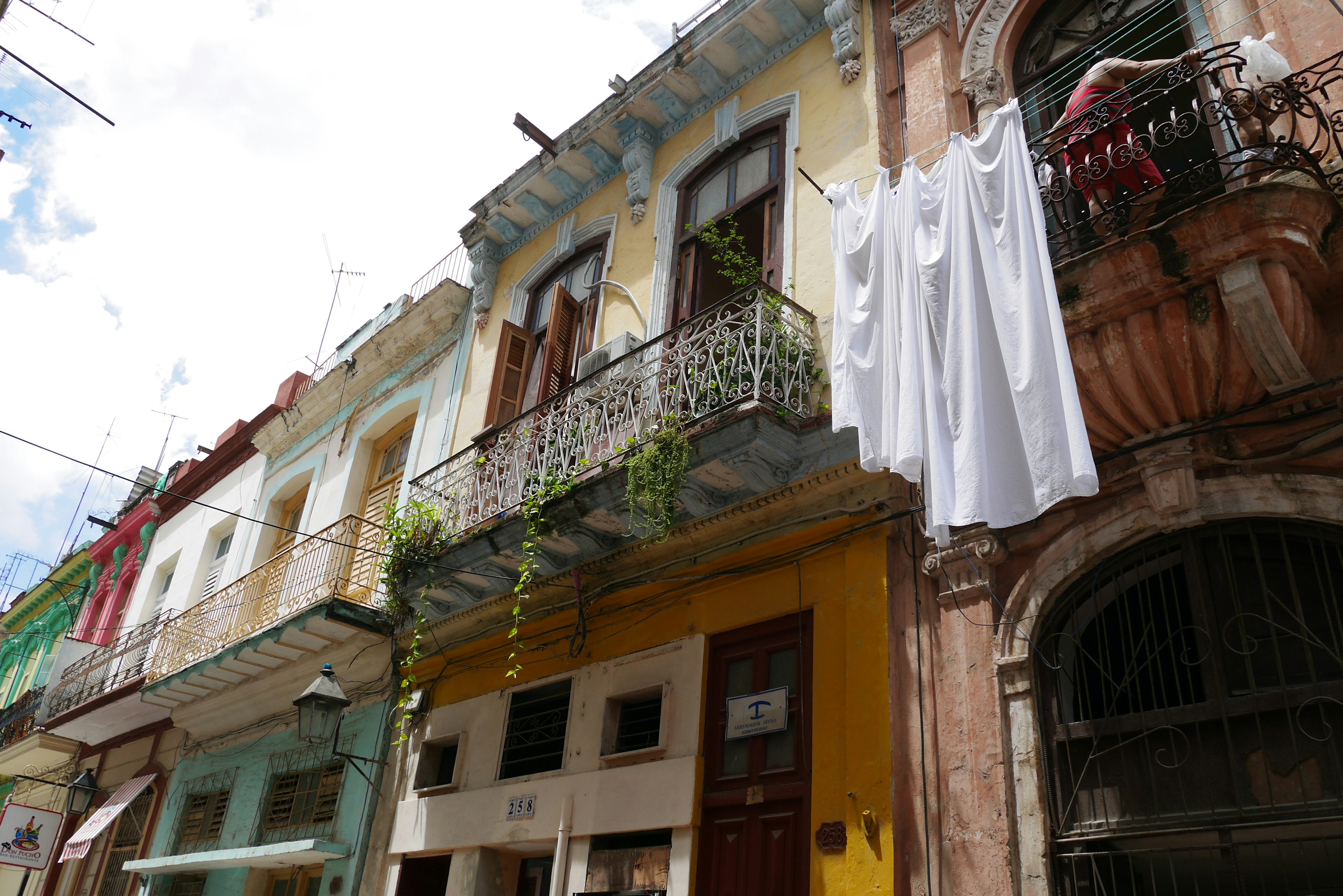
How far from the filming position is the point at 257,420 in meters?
16.4

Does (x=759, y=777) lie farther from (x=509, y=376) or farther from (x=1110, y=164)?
(x=509, y=376)

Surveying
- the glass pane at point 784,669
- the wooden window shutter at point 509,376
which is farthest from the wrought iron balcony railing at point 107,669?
the glass pane at point 784,669

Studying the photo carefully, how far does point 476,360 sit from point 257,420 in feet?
21.3

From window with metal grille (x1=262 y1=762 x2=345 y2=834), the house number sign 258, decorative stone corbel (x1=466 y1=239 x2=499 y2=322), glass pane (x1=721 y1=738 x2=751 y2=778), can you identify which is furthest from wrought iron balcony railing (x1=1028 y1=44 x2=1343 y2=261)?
window with metal grille (x1=262 y1=762 x2=345 y2=834)

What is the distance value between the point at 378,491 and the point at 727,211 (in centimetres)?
624

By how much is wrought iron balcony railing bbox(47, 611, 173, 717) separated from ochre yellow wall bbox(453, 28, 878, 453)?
640 centimetres

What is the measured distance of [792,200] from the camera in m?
8.51

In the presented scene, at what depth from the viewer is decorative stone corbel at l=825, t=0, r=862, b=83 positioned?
28.1ft

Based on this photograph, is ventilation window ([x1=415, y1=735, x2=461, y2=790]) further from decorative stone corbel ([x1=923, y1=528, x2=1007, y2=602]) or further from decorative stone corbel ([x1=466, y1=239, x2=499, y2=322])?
decorative stone corbel ([x1=466, y1=239, x2=499, y2=322])

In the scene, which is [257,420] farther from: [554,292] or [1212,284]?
[1212,284]

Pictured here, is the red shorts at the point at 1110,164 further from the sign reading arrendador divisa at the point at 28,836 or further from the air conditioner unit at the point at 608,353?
the sign reading arrendador divisa at the point at 28,836

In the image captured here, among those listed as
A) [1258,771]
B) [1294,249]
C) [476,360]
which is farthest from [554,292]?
[1258,771]

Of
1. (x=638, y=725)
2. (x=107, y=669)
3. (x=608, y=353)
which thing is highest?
(x=608, y=353)

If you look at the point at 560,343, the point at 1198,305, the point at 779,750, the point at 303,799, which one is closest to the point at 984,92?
the point at 1198,305
